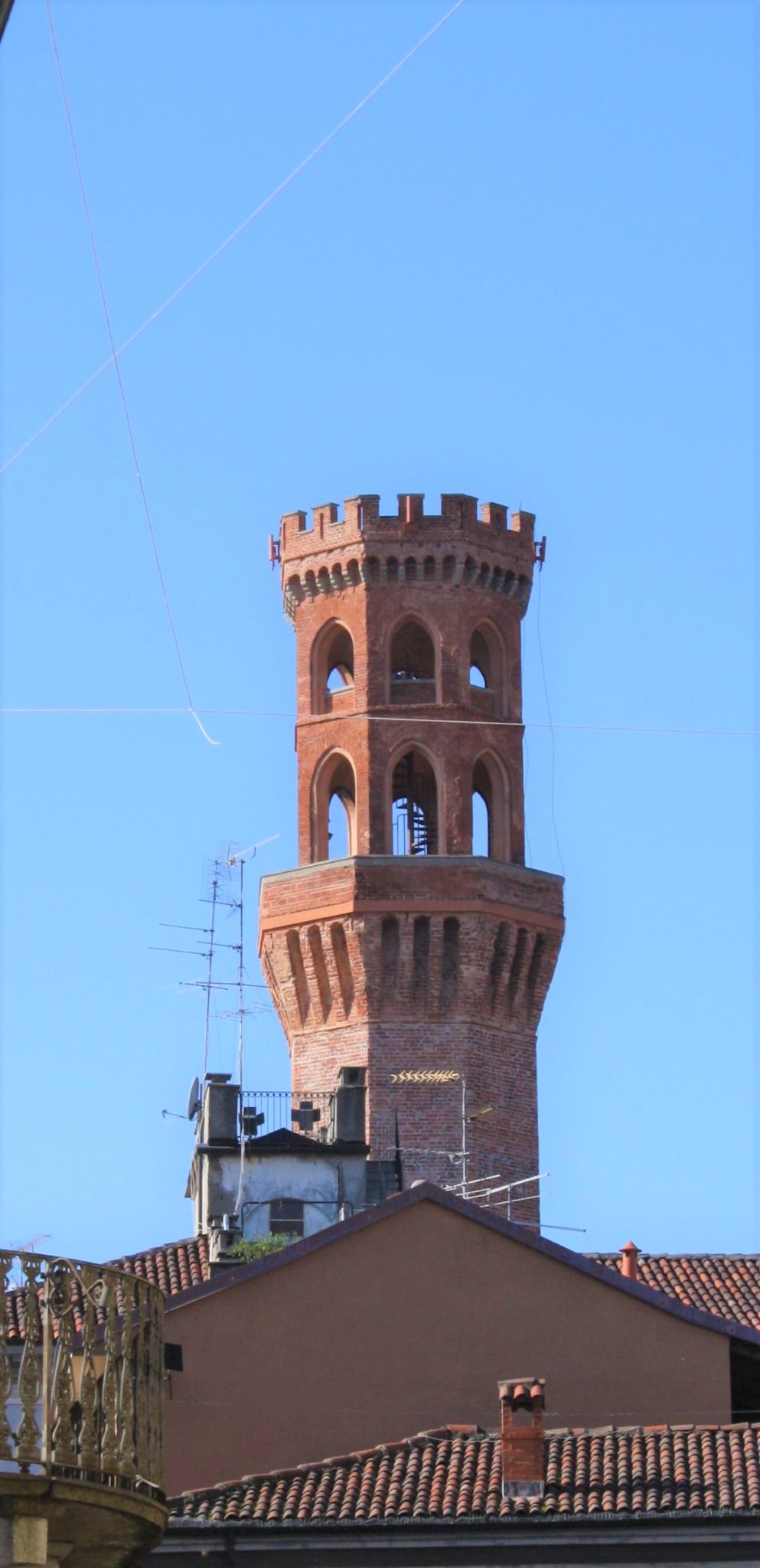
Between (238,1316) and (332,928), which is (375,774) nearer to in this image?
(332,928)

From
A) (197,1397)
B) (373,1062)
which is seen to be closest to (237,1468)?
(197,1397)

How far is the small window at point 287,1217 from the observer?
33.4 m

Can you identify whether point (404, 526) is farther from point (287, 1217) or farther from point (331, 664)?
point (287, 1217)

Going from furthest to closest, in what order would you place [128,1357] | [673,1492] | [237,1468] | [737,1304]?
[737,1304]
[237,1468]
[673,1492]
[128,1357]

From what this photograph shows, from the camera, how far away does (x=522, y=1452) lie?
2097 centimetres

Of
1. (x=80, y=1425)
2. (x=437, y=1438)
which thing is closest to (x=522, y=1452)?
(x=437, y=1438)

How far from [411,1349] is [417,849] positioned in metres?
24.8

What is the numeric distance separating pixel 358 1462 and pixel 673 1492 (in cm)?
239

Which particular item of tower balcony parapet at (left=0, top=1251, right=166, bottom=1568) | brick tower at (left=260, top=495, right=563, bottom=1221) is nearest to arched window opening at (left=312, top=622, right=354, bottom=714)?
brick tower at (left=260, top=495, right=563, bottom=1221)

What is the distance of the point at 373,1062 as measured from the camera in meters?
46.6

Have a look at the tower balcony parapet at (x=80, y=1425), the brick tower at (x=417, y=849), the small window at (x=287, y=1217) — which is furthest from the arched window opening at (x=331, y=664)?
the tower balcony parapet at (x=80, y=1425)

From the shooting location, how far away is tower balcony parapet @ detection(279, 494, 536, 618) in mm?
49906

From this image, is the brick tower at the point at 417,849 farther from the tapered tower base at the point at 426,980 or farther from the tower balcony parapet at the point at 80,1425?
the tower balcony parapet at the point at 80,1425

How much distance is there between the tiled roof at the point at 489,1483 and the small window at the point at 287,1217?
11.1m
